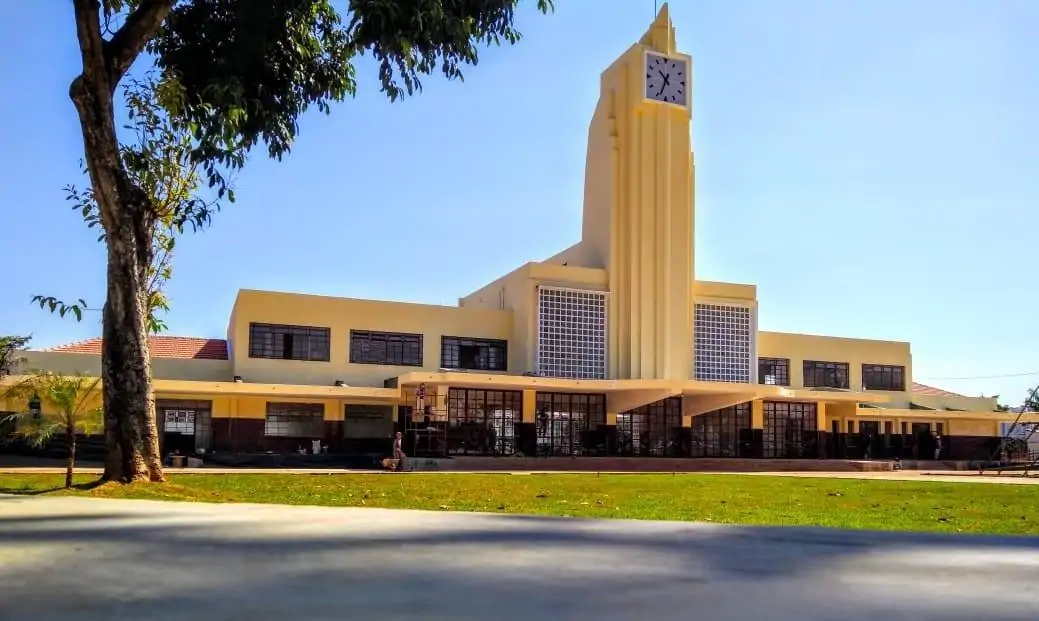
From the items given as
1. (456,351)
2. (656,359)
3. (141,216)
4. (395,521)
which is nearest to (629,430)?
(656,359)

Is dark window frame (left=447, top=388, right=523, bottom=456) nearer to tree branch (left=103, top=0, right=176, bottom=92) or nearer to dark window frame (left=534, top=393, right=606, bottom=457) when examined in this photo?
dark window frame (left=534, top=393, right=606, bottom=457)

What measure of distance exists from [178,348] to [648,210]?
17.6 meters

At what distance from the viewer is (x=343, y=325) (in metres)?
32.4

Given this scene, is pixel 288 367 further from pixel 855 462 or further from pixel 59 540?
pixel 59 540

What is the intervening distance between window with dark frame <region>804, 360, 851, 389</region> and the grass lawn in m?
16.8

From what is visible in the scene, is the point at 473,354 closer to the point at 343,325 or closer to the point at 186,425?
the point at 343,325

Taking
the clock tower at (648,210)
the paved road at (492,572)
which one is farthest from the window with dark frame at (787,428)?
the paved road at (492,572)

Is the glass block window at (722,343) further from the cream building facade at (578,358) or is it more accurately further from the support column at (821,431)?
the support column at (821,431)

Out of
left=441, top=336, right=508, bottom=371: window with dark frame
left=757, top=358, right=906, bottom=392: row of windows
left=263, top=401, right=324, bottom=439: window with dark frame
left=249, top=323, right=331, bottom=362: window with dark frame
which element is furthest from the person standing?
left=757, top=358, right=906, bottom=392: row of windows

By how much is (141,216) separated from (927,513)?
12.2 m

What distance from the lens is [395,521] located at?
6.07 meters

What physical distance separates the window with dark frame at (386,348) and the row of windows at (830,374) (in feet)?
44.5

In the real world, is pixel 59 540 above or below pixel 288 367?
below

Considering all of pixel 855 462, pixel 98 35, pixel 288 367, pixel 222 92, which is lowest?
pixel 855 462
